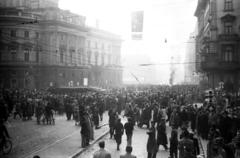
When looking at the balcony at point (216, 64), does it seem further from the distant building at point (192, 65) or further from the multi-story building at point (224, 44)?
the distant building at point (192, 65)

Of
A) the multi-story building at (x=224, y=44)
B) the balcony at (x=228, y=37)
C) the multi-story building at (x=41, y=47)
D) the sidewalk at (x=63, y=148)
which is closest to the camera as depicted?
the sidewalk at (x=63, y=148)

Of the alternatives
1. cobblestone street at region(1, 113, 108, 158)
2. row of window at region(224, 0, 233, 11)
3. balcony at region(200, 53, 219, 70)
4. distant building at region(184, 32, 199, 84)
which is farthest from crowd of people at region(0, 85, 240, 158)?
distant building at region(184, 32, 199, 84)

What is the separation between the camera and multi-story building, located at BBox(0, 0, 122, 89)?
192 feet

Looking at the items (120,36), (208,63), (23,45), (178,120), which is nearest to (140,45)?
(120,36)

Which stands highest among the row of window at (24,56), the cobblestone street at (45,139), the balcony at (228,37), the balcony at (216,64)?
the balcony at (228,37)

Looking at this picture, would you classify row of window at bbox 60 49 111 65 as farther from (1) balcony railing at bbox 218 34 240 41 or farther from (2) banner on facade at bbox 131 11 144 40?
(2) banner on facade at bbox 131 11 144 40

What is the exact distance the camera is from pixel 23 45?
6094 centimetres

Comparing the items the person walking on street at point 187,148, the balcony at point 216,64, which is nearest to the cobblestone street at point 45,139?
the person walking on street at point 187,148

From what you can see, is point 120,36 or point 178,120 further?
point 120,36

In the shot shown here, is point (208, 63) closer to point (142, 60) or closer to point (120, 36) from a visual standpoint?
point (120, 36)

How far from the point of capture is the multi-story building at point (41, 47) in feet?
192

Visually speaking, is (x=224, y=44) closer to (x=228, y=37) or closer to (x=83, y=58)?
(x=228, y=37)

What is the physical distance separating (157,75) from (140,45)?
781 inches

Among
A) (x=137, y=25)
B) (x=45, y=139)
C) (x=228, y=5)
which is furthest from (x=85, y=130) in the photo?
(x=228, y=5)
